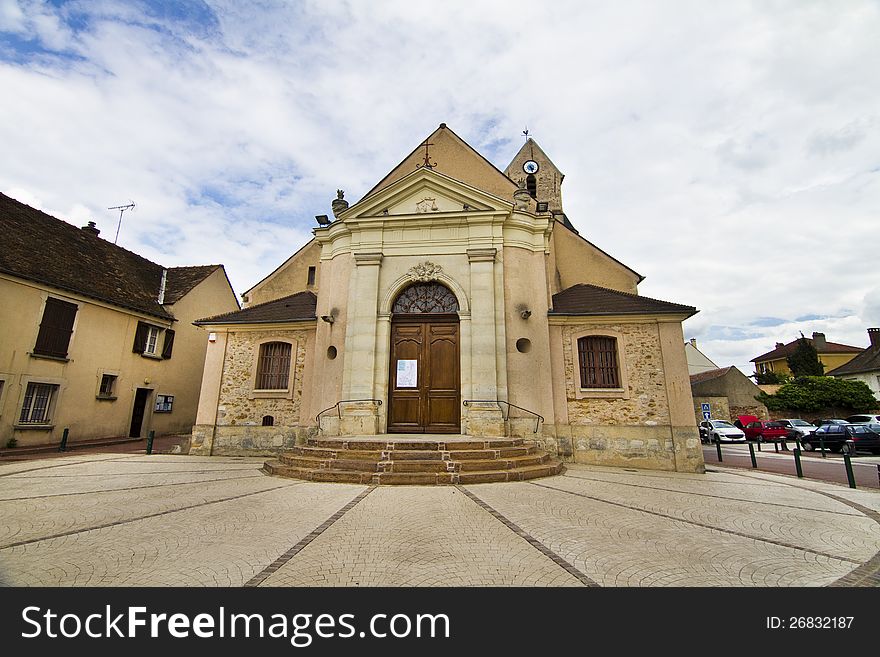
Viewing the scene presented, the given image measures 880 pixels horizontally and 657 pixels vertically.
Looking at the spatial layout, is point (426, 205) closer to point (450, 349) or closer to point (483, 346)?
point (450, 349)

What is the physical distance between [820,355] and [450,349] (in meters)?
61.0

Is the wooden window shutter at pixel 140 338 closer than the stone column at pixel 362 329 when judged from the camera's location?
No

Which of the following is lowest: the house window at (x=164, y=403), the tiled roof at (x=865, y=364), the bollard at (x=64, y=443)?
the bollard at (x=64, y=443)

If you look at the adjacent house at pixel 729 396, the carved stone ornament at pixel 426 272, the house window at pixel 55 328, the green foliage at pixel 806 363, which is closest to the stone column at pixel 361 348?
the carved stone ornament at pixel 426 272

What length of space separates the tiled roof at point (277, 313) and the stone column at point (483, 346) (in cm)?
515

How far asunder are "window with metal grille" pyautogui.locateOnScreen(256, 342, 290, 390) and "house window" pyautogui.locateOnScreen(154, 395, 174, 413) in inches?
373

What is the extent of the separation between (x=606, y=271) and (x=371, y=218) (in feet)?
27.2

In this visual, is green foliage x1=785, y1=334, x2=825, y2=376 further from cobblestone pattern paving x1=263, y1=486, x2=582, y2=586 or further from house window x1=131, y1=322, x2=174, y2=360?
house window x1=131, y1=322, x2=174, y2=360

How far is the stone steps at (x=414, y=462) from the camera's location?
297 inches

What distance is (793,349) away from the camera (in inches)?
2140

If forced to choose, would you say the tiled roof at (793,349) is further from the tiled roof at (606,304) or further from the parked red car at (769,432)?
the tiled roof at (606,304)

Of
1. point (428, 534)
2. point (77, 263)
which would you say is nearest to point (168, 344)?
point (77, 263)

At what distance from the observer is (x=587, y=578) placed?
324 cm
